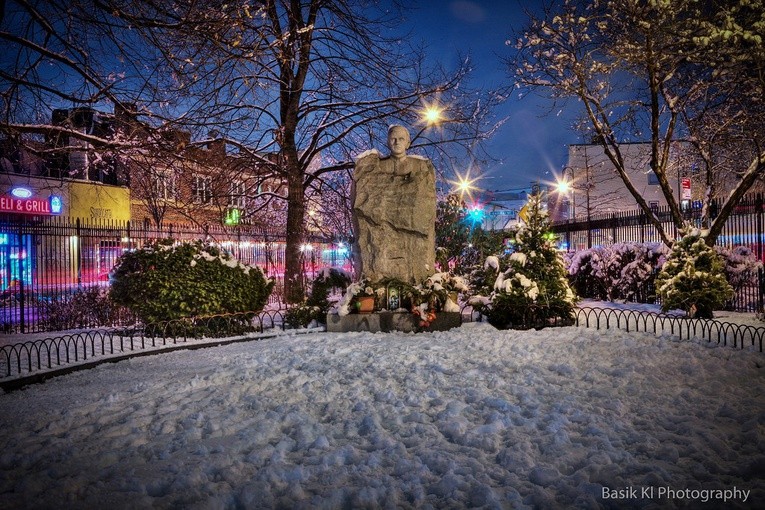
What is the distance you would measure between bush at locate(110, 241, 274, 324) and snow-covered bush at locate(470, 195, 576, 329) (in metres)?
5.51

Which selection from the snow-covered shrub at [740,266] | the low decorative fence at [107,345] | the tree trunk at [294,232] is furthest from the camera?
the tree trunk at [294,232]

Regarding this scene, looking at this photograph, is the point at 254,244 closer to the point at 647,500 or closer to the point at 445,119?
the point at 445,119

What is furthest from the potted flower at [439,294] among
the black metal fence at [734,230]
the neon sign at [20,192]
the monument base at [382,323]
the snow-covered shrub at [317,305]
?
the neon sign at [20,192]

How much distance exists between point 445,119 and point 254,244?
8.91 meters

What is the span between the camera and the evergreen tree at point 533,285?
32.3 ft

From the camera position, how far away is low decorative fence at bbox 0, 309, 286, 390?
6.74 m

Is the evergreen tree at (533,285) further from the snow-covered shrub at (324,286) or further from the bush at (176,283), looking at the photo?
the bush at (176,283)

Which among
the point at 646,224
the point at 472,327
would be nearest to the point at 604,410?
the point at 472,327

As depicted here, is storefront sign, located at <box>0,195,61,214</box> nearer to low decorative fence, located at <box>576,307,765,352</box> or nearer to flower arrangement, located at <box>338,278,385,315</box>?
flower arrangement, located at <box>338,278,385,315</box>

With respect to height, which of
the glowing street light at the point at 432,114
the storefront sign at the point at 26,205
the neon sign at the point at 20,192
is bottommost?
the storefront sign at the point at 26,205

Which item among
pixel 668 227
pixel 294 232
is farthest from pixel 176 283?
pixel 668 227

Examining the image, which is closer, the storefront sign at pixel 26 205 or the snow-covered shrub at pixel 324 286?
the snow-covered shrub at pixel 324 286

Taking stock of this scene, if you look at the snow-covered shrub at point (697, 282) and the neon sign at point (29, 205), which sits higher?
the neon sign at point (29, 205)

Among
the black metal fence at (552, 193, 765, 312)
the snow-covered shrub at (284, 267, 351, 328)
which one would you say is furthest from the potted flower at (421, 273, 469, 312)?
the black metal fence at (552, 193, 765, 312)
